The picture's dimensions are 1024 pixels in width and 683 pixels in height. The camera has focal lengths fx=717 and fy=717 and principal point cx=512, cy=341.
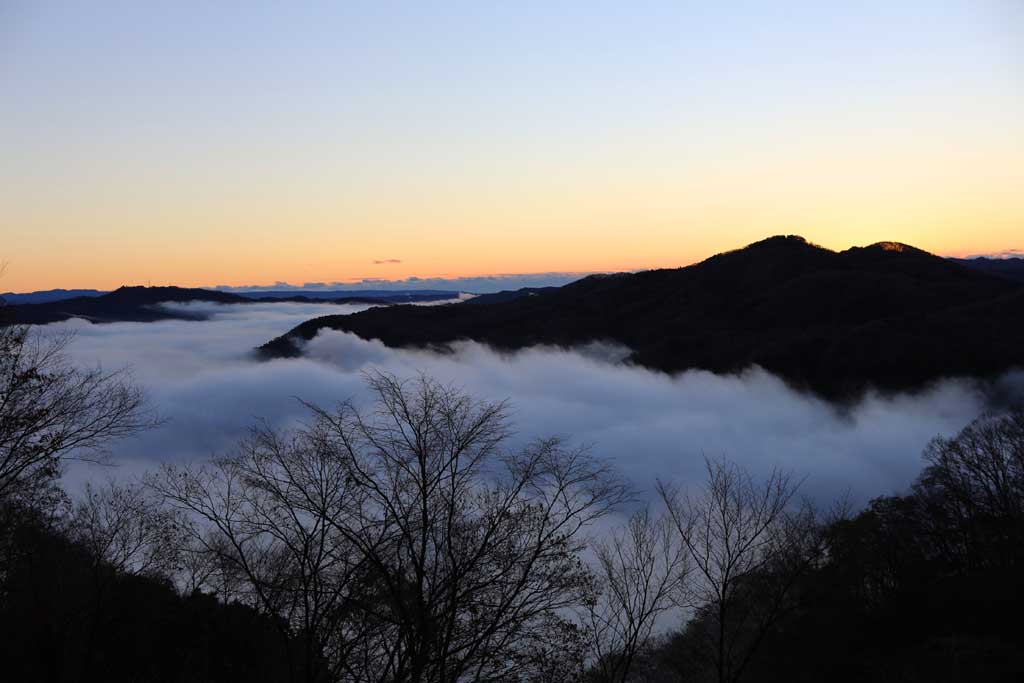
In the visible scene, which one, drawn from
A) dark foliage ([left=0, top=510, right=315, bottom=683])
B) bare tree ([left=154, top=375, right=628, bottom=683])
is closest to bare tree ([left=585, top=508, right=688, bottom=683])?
bare tree ([left=154, top=375, right=628, bottom=683])

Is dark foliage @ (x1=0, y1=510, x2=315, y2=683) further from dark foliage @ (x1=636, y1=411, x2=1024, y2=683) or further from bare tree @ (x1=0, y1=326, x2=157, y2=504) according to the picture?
dark foliage @ (x1=636, y1=411, x2=1024, y2=683)

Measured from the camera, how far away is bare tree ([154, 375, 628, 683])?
1468cm

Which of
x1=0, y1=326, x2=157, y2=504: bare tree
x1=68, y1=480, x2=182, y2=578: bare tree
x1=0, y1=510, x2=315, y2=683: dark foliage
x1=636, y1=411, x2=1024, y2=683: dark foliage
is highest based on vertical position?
x1=0, y1=326, x2=157, y2=504: bare tree

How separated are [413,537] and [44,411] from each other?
28.6 ft

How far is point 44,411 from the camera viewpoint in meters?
16.0

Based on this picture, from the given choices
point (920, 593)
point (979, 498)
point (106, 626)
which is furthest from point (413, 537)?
point (979, 498)

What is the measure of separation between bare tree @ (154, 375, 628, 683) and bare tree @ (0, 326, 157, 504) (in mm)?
3226

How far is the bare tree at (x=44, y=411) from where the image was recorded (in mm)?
15914

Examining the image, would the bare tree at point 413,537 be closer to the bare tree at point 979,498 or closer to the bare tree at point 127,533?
the bare tree at point 127,533

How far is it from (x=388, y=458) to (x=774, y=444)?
175 meters

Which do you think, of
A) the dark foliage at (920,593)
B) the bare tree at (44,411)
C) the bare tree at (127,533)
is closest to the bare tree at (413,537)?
the bare tree at (44,411)

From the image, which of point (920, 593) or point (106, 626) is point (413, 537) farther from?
point (920, 593)

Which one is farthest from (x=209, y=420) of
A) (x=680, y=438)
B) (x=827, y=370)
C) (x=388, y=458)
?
(x=388, y=458)

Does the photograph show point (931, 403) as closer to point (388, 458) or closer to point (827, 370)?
point (827, 370)
